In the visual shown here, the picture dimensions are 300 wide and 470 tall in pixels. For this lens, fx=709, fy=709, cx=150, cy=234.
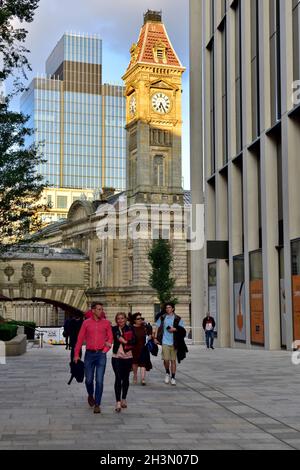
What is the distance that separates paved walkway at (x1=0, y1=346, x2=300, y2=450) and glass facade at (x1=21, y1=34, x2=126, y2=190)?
472ft

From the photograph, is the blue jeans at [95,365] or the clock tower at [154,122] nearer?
the blue jeans at [95,365]

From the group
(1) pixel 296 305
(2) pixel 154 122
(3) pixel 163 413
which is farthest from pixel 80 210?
(3) pixel 163 413

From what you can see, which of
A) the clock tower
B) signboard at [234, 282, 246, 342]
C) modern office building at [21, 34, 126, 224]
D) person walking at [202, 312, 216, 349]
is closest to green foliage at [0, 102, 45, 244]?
person walking at [202, 312, 216, 349]

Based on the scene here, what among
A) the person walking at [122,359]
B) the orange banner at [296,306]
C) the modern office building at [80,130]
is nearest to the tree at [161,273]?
the orange banner at [296,306]

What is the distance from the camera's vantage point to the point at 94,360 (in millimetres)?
11109

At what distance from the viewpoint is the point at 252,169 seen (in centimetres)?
2855

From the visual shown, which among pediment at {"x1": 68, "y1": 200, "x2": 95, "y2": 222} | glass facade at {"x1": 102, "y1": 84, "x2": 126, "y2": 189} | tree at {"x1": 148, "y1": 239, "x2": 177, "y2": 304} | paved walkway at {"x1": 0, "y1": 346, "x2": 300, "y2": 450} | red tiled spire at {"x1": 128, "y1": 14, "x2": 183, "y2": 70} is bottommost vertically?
paved walkway at {"x1": 0, "y1": 346, "x2": 300, "y2": 450}

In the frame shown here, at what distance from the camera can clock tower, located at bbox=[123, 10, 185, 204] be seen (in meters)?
75.6

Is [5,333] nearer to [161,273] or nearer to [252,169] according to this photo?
[252,169]

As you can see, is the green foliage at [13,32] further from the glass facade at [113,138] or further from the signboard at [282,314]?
the glass facade at [113,138]

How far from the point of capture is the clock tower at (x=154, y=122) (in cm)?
7556

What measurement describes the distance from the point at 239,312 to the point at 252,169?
6.01 m

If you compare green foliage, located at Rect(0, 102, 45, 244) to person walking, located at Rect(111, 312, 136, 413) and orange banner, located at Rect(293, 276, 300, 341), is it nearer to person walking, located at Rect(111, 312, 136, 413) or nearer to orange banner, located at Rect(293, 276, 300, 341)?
orange banner, located at Rect(293, 276, 300, 341)

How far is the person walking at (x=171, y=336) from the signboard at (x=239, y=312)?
14417 millimetres
